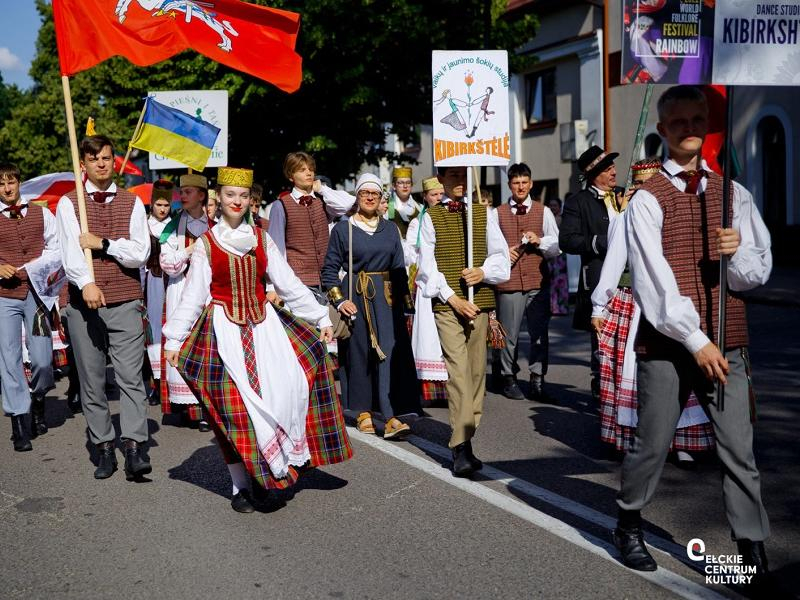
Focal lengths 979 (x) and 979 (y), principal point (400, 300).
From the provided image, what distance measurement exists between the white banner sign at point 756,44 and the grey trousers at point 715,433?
1.17m

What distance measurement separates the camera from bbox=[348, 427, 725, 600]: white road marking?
160 inches

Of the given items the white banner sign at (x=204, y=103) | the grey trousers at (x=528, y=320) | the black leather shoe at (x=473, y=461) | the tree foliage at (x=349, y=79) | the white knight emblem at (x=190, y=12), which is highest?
the tree foliage at (x=349, y=79)

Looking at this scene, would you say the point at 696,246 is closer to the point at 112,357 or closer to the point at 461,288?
the point at 461,288

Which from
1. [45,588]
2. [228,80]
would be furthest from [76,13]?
[228,80]

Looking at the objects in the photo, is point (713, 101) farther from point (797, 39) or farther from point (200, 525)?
point (200, 525)

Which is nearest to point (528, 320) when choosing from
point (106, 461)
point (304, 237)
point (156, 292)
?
point (304, 237)

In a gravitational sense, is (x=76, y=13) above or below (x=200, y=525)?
above

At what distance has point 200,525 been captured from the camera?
5227mm

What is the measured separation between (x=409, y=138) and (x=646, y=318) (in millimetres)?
18776

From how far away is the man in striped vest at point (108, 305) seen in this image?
623 cm

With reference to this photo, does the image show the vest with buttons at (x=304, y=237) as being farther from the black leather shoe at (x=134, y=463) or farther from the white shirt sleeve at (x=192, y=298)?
the white shirt sleeve at (x=192, y=298)

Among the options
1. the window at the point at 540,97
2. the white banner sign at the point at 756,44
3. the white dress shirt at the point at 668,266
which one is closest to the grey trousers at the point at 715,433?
the white dress shirt at the point at 668,266

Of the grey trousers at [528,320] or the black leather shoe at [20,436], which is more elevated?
the grey trousers at [528,320]

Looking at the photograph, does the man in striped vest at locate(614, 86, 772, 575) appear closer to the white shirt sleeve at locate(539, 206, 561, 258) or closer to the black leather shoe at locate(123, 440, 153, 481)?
the black leather shoe at locate(123, 440, 153, 481)
